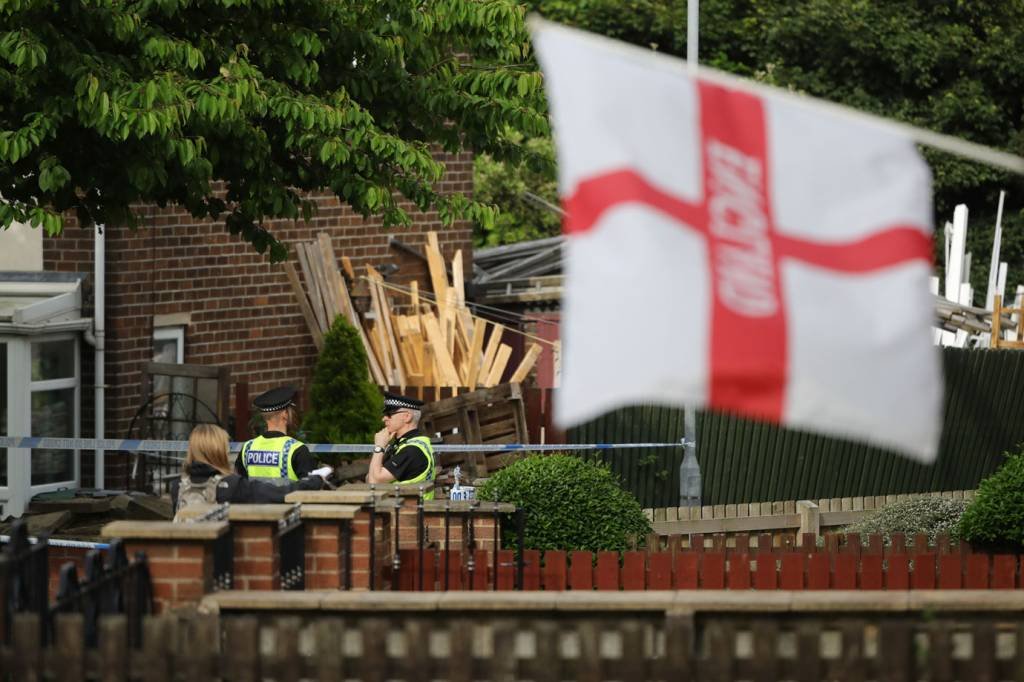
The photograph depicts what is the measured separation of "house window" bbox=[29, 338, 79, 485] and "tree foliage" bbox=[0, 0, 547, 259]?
446 cm

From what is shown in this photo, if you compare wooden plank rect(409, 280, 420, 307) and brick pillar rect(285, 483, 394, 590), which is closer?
brick pillar rect(285, 483, 394, 590)

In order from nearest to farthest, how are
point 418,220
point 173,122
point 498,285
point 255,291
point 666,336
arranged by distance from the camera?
point 666,336, point 173,122, point 255,291, point 418,220, point 498,285

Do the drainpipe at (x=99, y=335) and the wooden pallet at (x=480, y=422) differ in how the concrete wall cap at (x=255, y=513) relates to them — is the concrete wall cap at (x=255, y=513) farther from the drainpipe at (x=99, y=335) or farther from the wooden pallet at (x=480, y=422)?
the wooden pallet at (x=480, y=422)

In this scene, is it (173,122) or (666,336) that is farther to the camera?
(173,122)

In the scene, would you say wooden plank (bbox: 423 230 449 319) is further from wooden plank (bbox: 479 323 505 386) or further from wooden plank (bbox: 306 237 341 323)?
wooden plank (bbox: 306 237 341 323)

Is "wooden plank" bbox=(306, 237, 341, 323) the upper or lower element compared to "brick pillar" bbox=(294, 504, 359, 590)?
upper

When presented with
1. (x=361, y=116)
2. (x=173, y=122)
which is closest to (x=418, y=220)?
(x=361, y=116)

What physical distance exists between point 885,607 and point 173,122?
21.8 ft

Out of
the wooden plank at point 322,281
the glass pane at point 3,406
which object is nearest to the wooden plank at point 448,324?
the wooden plank at point 322,281

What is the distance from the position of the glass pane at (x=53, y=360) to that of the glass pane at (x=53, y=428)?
17cm

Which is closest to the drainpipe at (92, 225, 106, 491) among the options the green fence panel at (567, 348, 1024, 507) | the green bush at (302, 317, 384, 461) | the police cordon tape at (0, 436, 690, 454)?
the police cordon tape at (0, 436, 690, 454)

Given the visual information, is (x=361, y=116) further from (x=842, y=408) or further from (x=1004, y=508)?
(x=842, y=408)

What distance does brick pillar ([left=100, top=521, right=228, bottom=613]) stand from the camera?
7809mm

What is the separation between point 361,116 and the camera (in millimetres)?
13633
